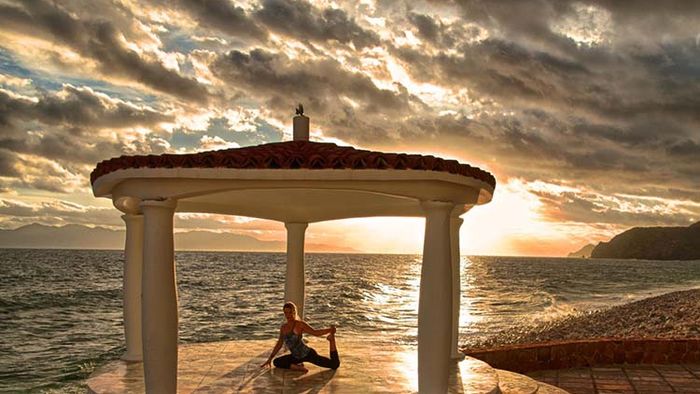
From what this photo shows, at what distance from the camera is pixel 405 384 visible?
400 inches

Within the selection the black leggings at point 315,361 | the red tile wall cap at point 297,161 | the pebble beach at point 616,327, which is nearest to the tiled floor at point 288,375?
the black leggings at point 315,361

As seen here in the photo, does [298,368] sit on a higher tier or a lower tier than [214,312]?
higher

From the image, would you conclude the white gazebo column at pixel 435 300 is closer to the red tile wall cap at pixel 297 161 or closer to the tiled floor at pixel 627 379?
the red tile wall cap at pixel 297 161

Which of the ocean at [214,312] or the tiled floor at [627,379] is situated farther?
the ocean at [214,312]

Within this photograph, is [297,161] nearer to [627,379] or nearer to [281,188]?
[281,188]

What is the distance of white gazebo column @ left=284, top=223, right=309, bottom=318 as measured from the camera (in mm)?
14133

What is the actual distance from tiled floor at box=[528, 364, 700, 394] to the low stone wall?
0.81 feet

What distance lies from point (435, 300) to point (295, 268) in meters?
6.00

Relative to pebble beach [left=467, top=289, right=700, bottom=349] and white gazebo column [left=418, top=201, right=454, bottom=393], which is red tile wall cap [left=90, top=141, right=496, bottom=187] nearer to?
white gazebo column [left=418, top=201, right=454, bottom=393]

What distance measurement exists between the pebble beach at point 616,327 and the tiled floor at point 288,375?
22.4 metres

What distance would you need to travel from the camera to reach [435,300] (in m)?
8.58

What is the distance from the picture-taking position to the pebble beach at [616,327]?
3603cm

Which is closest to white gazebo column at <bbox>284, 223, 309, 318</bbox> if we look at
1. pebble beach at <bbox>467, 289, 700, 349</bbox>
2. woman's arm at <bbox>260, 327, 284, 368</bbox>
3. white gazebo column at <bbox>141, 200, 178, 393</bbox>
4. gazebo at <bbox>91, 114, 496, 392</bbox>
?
woman's arm at <bbox>260, 327, 284, 368</bbox>

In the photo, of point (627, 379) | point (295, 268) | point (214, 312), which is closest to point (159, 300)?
point (295, 268)
